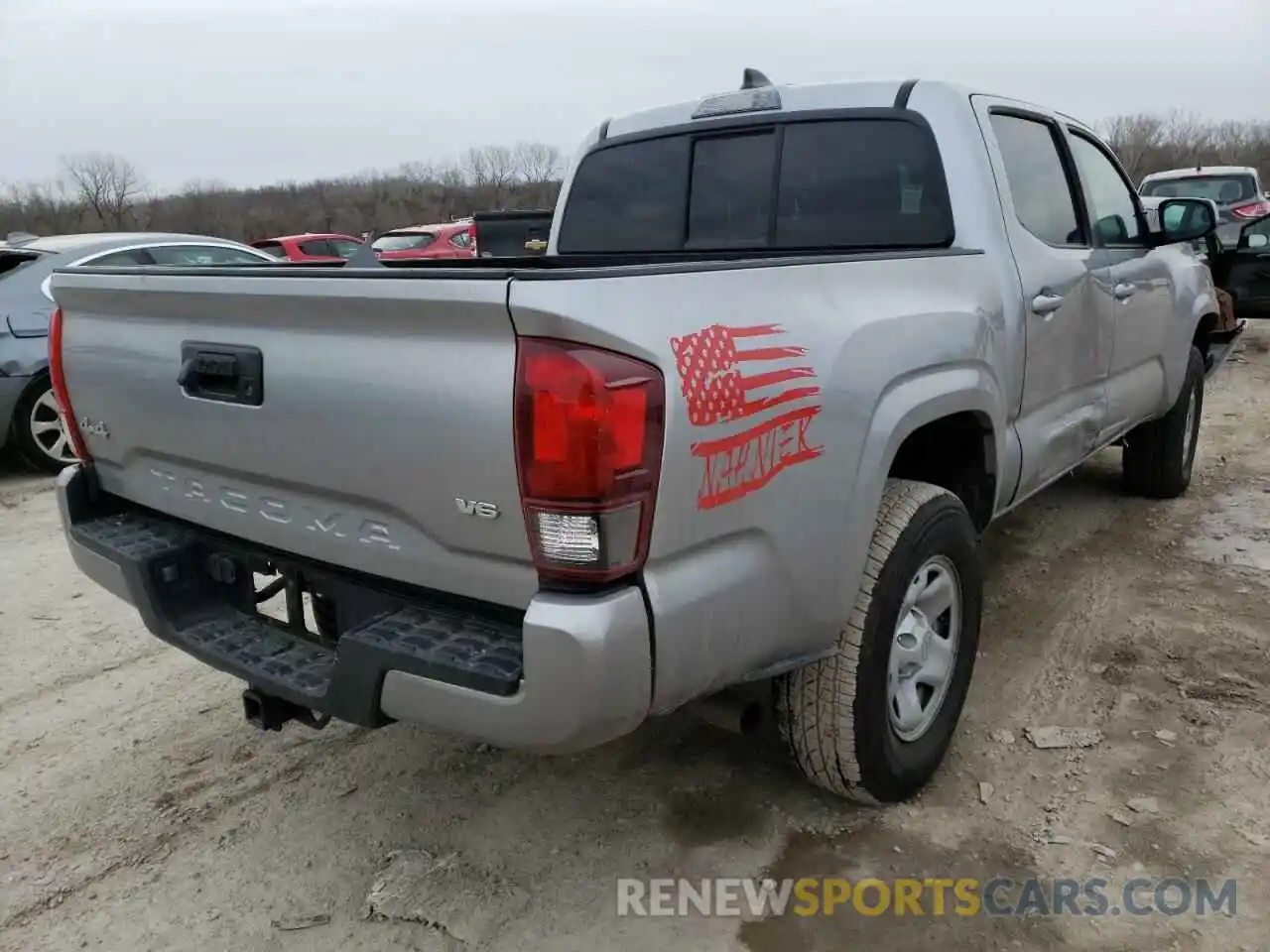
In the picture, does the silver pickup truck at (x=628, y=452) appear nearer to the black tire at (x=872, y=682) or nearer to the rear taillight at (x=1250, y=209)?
the black tire at (x=872, y=682)

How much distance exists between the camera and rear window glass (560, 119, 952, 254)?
3299mm

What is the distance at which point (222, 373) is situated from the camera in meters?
2.32

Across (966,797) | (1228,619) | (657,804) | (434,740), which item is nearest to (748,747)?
(657,804)

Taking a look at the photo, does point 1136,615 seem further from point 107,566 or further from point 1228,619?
point 107,566

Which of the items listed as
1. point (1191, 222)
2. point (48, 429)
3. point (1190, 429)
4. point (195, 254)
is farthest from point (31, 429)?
point (1190, 429)

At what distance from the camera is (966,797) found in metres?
2.85

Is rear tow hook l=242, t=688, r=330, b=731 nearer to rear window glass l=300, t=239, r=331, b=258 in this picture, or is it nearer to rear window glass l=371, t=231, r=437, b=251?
rear window glass l=371, t=231, r=437, b=251

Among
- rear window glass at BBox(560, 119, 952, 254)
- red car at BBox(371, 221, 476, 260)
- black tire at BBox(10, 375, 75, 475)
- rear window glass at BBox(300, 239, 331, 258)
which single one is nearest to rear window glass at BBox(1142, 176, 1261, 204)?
red car at BBox(371, 221, 476, 260)

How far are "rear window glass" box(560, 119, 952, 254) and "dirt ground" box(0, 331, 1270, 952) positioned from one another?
167 cm

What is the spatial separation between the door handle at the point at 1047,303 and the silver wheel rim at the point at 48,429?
6.15 metres

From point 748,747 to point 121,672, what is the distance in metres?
2.43

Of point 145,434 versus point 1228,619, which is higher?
point 145,434

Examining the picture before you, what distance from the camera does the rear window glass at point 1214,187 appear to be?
506 inches

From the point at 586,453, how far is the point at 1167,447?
4602 mm
